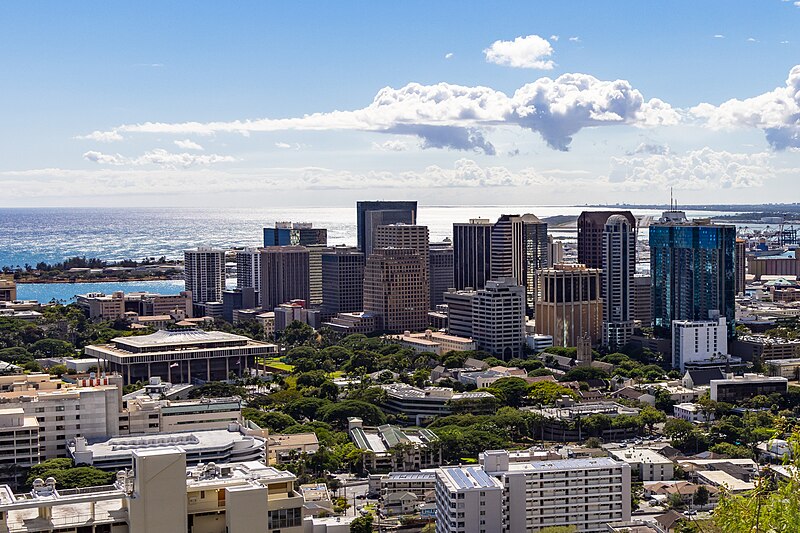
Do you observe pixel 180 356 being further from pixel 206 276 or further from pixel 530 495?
pixel 206 276

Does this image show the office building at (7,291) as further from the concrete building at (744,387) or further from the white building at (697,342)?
the concrete building at (744,387)

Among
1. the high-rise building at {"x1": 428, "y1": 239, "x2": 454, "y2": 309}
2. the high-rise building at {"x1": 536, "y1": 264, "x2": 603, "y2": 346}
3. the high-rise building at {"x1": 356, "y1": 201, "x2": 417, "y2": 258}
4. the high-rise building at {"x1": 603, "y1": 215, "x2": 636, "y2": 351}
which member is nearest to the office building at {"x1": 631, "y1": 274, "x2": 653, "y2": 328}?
the high-rise building at {"x1": 603, "y1": 215, "x2": 636, "y2": 351}

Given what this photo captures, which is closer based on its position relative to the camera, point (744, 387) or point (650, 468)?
point (650, 468)

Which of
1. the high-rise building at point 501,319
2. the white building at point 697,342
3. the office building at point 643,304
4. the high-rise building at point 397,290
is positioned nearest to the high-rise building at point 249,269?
the high-rise building at point 397,290

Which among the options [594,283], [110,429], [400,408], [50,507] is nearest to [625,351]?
[594,283]

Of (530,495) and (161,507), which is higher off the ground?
(161,507)

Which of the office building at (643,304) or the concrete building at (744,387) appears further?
the office building at (643,304)

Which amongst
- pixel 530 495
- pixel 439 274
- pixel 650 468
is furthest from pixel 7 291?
pixel 530 495
